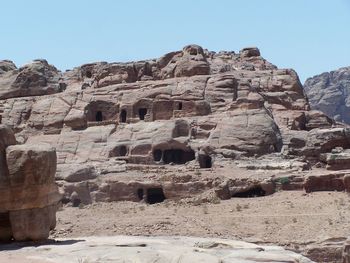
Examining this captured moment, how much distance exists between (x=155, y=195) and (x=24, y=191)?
2006cm

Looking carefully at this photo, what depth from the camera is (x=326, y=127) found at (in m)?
46.5

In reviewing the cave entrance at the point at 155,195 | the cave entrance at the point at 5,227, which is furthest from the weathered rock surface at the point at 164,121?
the cave entrance at the point at 5,227

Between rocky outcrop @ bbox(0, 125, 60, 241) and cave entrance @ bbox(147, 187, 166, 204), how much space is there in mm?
18471

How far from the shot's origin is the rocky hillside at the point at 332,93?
12769 cm

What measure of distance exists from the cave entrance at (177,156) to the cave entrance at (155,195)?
4969mm

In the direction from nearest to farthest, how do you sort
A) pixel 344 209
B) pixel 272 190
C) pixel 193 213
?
pixel 344 209, pixel 193 213, pixel 272 190

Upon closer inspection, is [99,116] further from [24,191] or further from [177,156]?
[24,191]

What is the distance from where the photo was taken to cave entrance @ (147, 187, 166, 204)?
39.1m

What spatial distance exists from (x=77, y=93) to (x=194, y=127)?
1338 cm

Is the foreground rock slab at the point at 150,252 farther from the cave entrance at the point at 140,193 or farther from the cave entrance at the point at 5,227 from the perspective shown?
the cave entrance at the point at 140,193

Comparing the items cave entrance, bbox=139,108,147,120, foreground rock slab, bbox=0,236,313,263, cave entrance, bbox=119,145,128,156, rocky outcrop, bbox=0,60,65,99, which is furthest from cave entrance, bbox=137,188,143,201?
rocky outcrop, bbox=0,60,65,99

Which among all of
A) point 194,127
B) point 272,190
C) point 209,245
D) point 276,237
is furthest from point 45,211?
point 194,127

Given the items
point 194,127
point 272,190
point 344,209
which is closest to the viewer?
point 344,209

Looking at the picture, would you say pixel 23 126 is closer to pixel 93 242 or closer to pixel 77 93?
pixel 77 93
